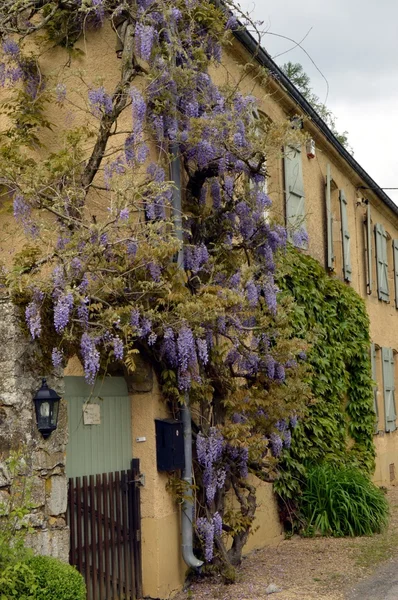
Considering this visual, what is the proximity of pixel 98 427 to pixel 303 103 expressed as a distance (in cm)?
615

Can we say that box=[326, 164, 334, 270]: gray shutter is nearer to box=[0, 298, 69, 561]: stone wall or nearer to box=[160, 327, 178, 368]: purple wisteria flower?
box=[160, 327, 178, 368]: purple wisteria flower

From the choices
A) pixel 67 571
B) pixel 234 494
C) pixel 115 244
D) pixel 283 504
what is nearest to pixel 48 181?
pixel 115 244

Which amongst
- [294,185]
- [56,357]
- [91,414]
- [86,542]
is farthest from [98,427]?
[294,185]

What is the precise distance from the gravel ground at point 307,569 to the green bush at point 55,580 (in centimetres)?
179

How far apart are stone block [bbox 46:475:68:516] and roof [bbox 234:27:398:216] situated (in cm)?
468

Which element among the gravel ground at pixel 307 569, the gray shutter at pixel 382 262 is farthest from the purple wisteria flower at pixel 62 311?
the gray shutter at pixel 382 262

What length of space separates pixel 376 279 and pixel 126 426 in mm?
8683

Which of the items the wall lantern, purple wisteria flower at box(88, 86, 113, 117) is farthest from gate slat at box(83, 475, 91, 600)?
purple wisteria flower at box(88, 86, 113, 117)

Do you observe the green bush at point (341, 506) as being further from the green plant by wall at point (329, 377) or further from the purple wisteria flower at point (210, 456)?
the purple wisteria flower at point (210, 456)

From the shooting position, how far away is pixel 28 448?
5.68 metres

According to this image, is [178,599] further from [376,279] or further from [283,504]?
[376,279]

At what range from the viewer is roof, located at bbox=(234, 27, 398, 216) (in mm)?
9102

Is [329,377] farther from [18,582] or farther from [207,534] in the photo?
[18,582]

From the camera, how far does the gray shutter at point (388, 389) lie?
1434cm
